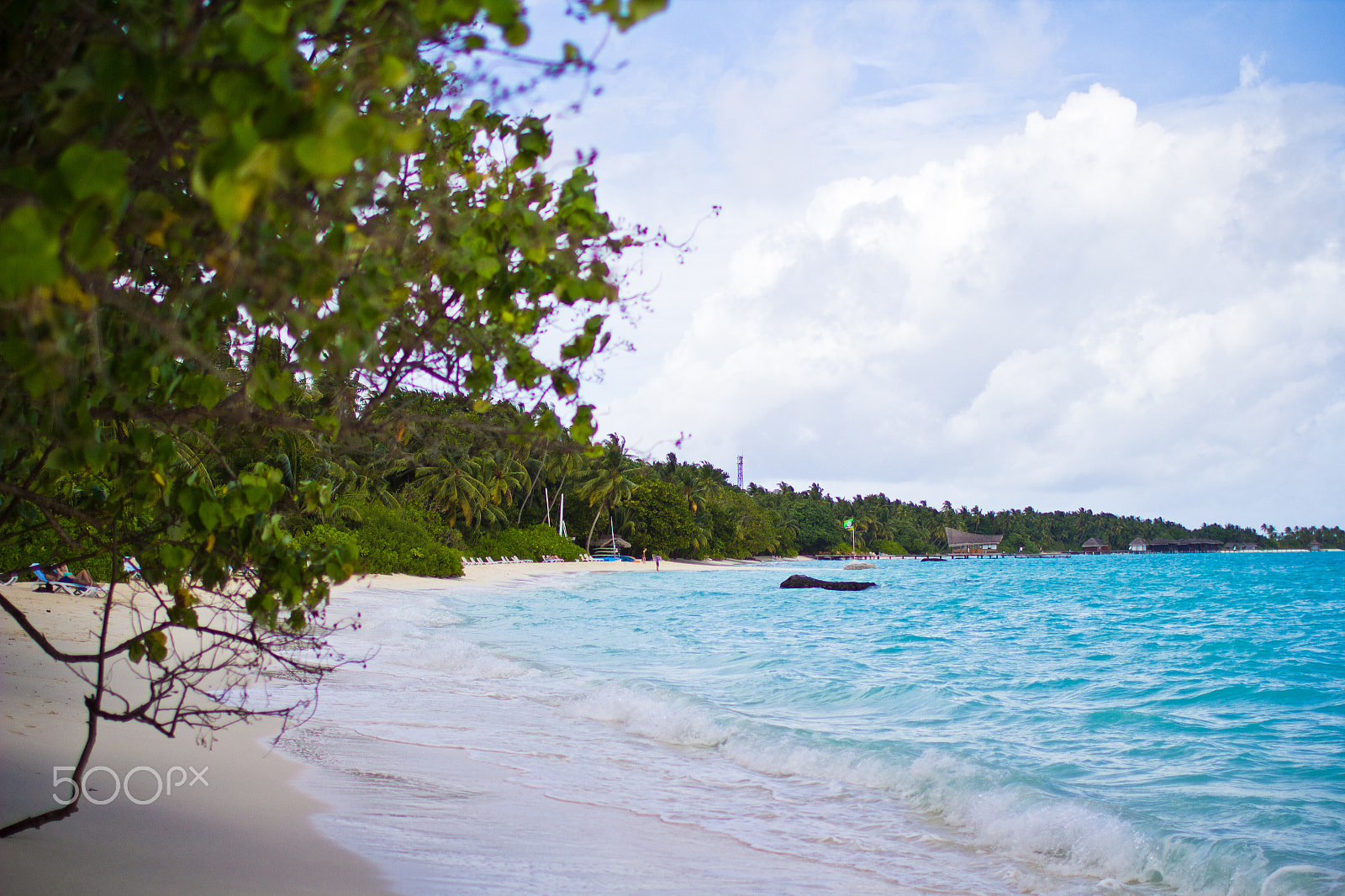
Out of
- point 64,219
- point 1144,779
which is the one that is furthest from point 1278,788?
point 64,219

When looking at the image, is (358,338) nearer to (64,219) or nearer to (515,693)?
(64,219)

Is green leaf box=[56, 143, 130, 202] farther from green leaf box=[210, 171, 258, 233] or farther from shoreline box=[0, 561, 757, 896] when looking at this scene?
shoreline box=[0, 561, 757, 896]

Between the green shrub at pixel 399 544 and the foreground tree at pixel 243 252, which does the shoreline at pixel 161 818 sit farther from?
the green shrub at pixel 399 544

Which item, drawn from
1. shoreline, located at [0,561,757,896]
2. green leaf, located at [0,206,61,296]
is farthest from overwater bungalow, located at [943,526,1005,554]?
green leaf, located at [0,206,61,296]

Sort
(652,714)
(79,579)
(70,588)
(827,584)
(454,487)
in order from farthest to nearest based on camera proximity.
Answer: (454,487), (827,584), (79,579), (70,588), (652,714)

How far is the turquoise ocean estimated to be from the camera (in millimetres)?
5273

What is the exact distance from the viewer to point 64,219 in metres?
1.27

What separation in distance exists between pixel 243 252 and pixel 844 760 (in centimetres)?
779

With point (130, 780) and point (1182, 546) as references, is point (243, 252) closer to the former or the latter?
point (130, 780)

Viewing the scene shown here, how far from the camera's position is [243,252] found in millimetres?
1595

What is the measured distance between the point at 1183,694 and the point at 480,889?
38.6 feet

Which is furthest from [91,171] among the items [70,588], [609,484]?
[609,484]

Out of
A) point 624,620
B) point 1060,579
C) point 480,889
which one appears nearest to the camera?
point 480,889

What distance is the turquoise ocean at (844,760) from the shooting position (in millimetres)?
5273
